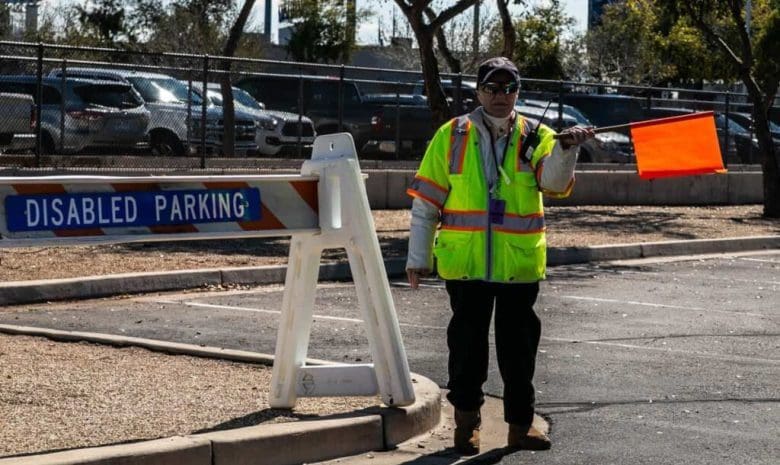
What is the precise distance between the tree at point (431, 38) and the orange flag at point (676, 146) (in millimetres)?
12736

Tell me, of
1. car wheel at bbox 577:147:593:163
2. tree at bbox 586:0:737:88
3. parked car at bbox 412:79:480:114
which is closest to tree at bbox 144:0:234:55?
tree at bbox 586:0:737:88

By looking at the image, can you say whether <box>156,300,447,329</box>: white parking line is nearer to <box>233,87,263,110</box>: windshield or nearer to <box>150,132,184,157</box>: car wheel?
<box>150,132,184,157</box>: car wheel

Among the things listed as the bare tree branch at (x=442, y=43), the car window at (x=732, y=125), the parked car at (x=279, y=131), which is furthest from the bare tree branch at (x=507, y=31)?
the car window at (x=732, y=125)

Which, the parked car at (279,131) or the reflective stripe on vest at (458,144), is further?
the parked car at (279,131)

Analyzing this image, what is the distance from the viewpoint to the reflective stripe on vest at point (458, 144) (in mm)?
6965

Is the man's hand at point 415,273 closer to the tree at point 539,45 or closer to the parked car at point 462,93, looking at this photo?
the parked car at point 462,93

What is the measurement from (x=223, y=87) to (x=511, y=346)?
14590 millimetres

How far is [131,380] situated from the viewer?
8094 mm

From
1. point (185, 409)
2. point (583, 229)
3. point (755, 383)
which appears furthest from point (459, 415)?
point (583, 229)

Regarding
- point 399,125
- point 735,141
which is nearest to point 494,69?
point 399,125

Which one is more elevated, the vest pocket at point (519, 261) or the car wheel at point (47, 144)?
the car wheel at point (47, 144)

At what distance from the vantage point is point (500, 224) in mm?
6883

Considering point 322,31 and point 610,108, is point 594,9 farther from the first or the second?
point 610,108

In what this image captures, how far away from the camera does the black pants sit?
698 cm
